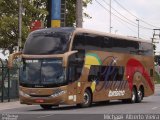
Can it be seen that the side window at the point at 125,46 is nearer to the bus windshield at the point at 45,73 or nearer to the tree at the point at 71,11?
the bus windshield at the point at 45,73

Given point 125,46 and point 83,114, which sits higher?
point 125,46

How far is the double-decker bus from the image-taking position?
90.2 feet

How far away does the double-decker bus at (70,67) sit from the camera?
27484 millimetres

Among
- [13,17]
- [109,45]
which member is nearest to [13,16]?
[13,17]

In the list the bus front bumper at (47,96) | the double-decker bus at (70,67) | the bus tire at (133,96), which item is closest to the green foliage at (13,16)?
the bus tire at (133,96)

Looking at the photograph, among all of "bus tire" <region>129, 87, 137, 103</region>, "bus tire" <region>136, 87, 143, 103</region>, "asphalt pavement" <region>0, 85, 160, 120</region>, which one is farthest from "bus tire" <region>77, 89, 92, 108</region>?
"bus tire" <region>136, 87, 143, 103</region>

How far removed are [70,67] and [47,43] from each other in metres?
1.55

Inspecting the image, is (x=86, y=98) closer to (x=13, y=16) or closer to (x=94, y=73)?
(x=94, y=73)

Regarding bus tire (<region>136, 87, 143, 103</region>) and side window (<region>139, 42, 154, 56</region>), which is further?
side window (<region>139, 42, 154, 56</region>)

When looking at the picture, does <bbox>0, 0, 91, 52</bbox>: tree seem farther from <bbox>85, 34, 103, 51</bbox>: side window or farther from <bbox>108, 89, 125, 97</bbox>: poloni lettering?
<bbox>85, 34, 103, 51</bbox>: side window

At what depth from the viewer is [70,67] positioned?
91.1 ft

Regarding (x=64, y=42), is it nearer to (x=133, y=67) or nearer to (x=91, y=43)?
(x=91, y=43)

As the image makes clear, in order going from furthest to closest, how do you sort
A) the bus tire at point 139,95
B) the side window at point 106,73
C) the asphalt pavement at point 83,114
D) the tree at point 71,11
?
the tree at point 71,11 < the bus tire at point 139,95 < the side window at point 106,73 < the asphalt pavement at point 83,114

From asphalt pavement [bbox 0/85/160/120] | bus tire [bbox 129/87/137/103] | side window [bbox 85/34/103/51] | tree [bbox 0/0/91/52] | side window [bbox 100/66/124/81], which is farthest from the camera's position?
tree [bbox 0/0/91/52]
